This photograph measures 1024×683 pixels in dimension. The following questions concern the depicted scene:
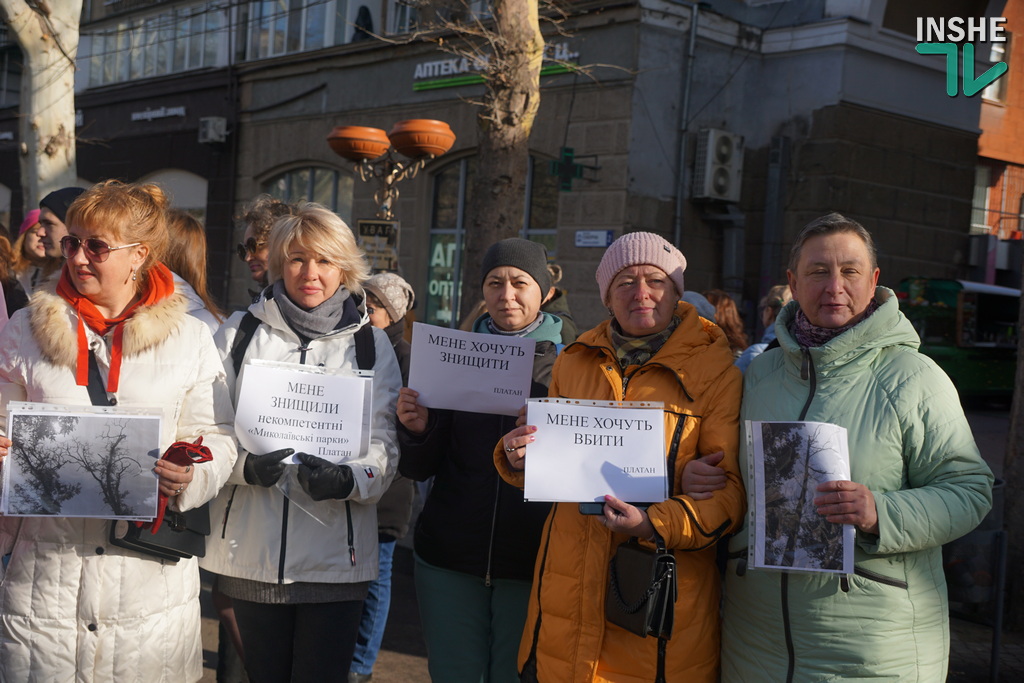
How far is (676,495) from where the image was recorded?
2680mm

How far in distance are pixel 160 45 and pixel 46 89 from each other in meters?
14.1

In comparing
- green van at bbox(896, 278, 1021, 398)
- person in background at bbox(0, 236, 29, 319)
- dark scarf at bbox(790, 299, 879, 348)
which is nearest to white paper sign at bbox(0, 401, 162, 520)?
person in background at bbox(0, 236, 29, 319)

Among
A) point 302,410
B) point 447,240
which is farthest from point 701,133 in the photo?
point 302,410

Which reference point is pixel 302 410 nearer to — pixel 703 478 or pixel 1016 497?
pixel 703 478

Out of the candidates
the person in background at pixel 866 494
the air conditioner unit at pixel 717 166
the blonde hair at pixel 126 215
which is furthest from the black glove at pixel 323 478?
the air conditioner unit at pixel 717 166

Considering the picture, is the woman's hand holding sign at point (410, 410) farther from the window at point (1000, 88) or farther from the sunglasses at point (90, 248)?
the window at point (1000, 88)

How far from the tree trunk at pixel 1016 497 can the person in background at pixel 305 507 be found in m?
4.24

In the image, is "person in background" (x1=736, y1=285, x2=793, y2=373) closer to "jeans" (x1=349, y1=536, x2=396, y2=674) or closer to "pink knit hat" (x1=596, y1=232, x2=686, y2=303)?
"jeans" (x1=349, y1=536, x2=396, y2=674)

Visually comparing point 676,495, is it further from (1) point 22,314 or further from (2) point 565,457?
(1) point 22,314

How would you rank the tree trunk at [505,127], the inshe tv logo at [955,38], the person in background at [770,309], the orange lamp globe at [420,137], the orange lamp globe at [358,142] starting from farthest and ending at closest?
the inshe tv logo at [955,38]
the orange lamp globe at [358,142]
the orange lamp globe at [420,137]
the tree trunk at [505,127]
the person in background at [770,309]

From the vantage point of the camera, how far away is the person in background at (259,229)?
4.49m

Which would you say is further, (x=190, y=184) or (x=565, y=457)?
(x=190, y=184)

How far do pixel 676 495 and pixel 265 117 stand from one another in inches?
670

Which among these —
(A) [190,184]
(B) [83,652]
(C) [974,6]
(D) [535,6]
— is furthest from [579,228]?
(B) [83,652]
